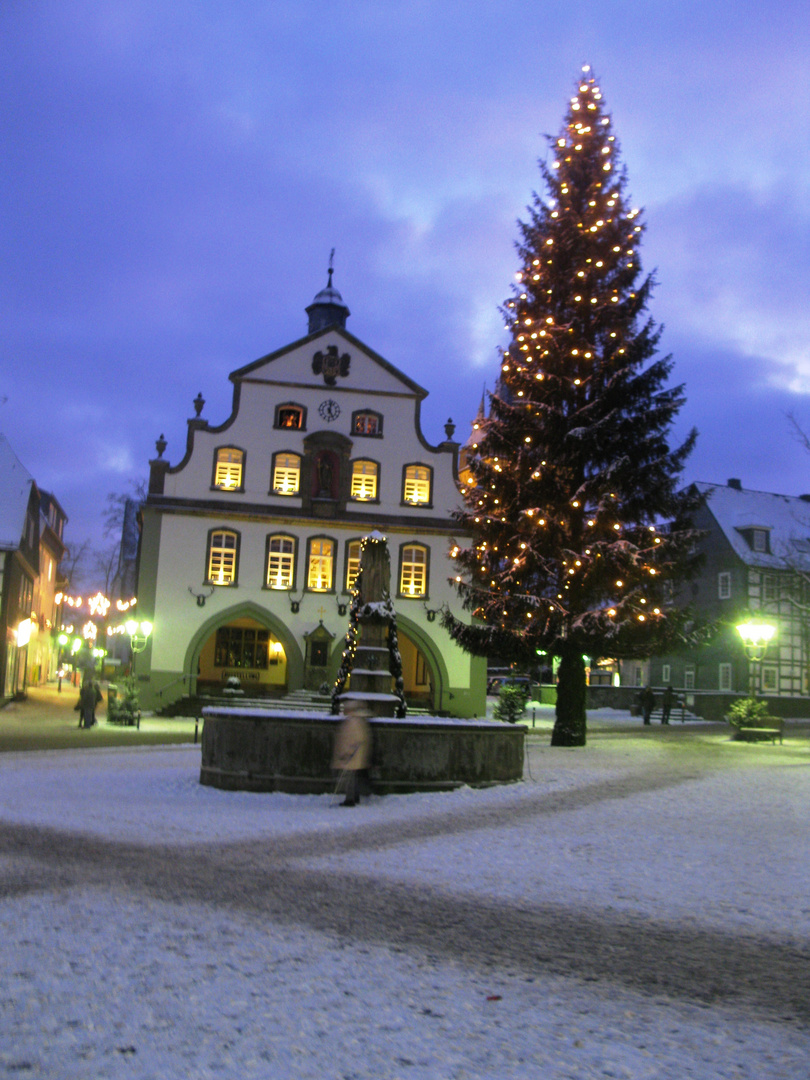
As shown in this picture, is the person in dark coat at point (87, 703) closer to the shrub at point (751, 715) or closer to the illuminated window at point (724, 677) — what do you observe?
the shrub at point (751, 715)

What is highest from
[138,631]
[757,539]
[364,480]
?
[757,539]

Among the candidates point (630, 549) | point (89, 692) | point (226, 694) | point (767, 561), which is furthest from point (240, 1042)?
point (767, 561)

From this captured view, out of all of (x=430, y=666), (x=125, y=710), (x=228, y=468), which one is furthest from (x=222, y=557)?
(x=125, y=710)

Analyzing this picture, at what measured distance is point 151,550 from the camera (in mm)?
36781

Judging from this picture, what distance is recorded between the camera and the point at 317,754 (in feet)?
46.7

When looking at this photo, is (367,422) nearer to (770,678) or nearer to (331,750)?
(770,678)

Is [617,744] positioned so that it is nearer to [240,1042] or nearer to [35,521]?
[240,1042]

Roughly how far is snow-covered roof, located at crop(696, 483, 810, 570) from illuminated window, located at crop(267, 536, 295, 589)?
2332 centimetres

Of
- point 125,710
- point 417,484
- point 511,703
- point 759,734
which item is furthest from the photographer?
point 417,484

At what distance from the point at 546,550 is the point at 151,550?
59.5ft

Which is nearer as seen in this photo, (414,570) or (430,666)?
(430,666)

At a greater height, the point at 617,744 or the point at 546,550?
the point at 546,550

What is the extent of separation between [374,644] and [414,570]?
74.1ft

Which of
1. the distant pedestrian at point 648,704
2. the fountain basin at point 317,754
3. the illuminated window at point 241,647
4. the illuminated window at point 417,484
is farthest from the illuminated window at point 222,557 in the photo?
the fountain basin at point 317,754
